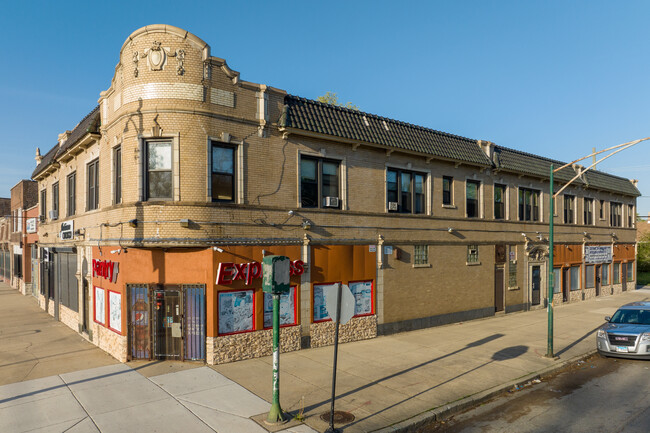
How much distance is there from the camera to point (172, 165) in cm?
1336

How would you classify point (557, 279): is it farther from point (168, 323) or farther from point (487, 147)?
point (168, 323)

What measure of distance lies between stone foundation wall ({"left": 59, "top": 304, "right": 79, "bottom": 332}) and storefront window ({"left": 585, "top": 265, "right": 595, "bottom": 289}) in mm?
31577

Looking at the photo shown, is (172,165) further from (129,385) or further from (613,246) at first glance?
(613,246)

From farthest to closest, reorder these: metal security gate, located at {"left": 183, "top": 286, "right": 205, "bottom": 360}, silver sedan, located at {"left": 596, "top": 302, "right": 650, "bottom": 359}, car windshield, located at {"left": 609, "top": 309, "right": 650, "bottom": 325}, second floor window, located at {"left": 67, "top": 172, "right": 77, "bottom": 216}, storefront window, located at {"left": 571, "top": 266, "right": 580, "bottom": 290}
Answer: storefront window, located at {"left": 571, "top": 266, "right": 580, "bottom": 290}, second floor window, located at {"left": 67, "top": 172, "right": 77, "bottom": 216}, car windshield, located at {"left": 609, "top": 309, "right": 650, "bottom": 325}, silver sedan, located at {"left": 596, "top": 302, "right": 650, "bottom": 359}, metal security gate, located at {"left": 183, "top": 286, "right": 205, "bottom": 360}

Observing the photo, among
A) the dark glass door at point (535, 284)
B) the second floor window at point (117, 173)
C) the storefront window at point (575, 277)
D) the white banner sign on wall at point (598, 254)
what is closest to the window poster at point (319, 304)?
the second floor window at point (117, 173)

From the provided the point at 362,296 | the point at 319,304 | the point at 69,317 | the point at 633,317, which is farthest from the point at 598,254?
the point at 69,317

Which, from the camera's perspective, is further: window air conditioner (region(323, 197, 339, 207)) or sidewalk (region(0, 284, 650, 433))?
window air conditioner (region(323, 197, 339, 207))

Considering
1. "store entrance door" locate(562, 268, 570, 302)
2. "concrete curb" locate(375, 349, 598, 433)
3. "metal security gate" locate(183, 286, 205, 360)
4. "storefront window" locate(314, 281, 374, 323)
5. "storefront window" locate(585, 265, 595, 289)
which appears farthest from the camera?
"storefront window" locate(585, 265, 595, 289)

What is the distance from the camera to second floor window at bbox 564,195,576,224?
95.8ft

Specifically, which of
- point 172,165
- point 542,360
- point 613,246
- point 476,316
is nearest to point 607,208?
Answer: point 613,246

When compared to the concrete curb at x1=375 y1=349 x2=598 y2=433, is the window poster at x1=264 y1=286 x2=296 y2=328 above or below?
above

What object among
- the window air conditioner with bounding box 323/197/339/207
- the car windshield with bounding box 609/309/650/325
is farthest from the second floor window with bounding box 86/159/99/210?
the car windshield with bounding box 609/309/650/325

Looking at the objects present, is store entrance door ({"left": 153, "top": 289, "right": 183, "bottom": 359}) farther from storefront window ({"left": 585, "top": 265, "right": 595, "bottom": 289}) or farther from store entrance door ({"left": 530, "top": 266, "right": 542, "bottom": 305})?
storefront window ({"left": 585, "top": 265, "right": 595, "bottom": 289})

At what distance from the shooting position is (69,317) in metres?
20.0
